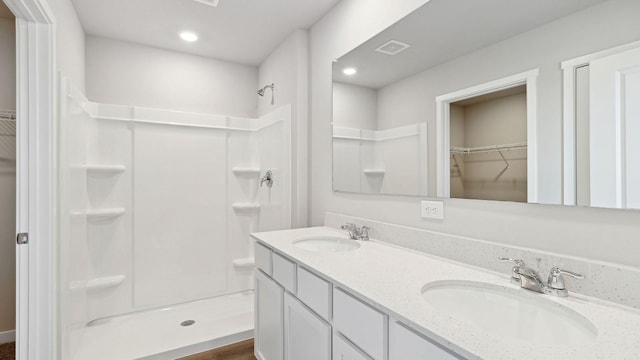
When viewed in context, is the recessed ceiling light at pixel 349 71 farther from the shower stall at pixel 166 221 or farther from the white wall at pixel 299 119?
the shower stall at pixel 166 221

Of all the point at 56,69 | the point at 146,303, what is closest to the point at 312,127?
the point at 56,69

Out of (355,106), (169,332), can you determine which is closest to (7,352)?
(169,332)

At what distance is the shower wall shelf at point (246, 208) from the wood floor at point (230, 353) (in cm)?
129

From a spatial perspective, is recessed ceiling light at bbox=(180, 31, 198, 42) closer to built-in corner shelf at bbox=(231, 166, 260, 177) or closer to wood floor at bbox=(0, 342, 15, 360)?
built-in corner shelf at bbox=(231, 166, 260, 177)

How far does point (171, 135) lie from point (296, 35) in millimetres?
1467

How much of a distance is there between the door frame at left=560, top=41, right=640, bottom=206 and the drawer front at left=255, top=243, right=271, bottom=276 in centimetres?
141

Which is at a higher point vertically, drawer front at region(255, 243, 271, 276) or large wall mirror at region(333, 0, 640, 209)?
large wall mirror at region(333, 0, 640, 209)

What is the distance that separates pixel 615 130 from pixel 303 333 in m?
1.37

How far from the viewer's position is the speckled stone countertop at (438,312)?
661 millimetres

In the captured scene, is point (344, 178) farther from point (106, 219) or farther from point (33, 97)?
point (106, 219)

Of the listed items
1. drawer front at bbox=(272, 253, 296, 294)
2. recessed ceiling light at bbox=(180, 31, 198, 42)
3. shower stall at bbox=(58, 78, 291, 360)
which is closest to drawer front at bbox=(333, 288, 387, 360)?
drawer front at bbox=(272, 253, 296, 294)

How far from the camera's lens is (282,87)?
2.76 meters

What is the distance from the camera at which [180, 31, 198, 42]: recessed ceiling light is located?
2590 mm

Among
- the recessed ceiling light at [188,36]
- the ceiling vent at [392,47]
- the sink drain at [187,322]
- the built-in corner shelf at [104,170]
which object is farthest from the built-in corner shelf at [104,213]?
the ceiling vent at [392,47]
